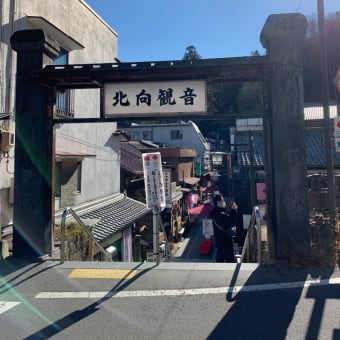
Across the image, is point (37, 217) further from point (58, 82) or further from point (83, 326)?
point (83, 326)

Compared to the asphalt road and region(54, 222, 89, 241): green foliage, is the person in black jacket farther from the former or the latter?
region(54, 222, 89, 241): green foliage

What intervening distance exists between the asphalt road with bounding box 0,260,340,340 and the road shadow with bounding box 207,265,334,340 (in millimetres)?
11

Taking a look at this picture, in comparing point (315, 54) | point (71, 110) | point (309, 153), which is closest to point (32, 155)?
point (71, 110)

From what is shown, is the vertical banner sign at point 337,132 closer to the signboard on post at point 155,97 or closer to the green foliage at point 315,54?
the signboard on post at point 155,97

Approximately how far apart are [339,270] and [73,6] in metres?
13.2

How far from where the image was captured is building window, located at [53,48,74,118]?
11.7m

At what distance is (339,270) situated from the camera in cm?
545

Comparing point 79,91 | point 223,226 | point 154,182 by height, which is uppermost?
point 79,91

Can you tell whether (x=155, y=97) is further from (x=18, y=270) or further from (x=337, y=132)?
(x=18, y=270)

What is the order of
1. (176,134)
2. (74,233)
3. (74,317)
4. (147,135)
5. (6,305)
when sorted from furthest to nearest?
(147,135) < (176,134) < (74,233) < (6,305) < (74,317)

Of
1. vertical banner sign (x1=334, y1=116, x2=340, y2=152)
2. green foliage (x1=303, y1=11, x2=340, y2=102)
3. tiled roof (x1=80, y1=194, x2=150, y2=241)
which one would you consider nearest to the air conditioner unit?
tiled roof (x1=80, y1=194, x2=150, y2=241)

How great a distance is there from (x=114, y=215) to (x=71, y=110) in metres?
4.87

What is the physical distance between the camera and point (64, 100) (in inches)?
483

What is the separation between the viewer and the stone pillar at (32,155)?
21.5 ft
